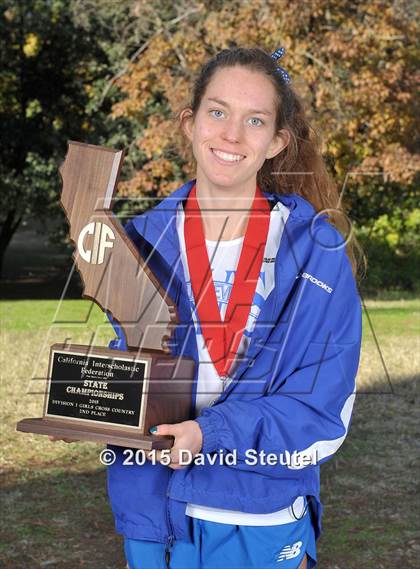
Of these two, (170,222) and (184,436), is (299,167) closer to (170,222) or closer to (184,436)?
(170,222)

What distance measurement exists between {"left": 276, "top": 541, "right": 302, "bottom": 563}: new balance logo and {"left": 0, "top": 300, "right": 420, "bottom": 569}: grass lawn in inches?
48.3

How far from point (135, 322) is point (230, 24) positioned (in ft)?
45.3

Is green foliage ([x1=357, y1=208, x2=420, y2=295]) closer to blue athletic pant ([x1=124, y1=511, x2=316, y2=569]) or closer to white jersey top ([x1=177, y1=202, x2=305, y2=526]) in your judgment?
white jersey top ([x1=177, y1=202, x2=305, y2=526])

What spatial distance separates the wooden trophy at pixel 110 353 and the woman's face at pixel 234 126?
0.82ft

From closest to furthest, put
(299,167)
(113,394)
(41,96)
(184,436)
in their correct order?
(184,436) → (113,394) → (299,167) → (41,96)

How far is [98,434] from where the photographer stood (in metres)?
2.31

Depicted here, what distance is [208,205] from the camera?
260 centimetres

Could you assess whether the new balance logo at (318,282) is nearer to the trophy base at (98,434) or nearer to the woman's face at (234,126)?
the woman's face at (234,126)

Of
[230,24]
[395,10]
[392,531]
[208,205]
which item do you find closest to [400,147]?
[395,10]

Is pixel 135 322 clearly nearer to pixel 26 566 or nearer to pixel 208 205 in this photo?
pixel 208 205

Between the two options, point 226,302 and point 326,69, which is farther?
point 326,69

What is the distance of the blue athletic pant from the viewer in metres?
2.40

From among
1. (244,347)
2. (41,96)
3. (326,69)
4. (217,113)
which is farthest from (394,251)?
(244,347)

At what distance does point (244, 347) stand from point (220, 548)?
509mm
